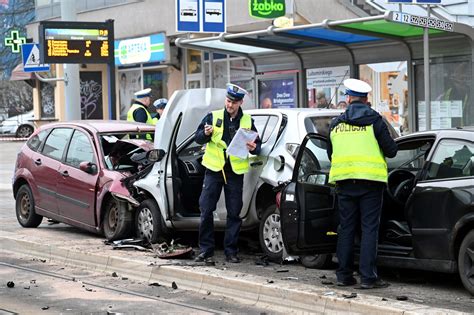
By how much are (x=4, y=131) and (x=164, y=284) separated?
3924cm

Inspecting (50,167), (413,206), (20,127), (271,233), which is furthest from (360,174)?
(20,127)

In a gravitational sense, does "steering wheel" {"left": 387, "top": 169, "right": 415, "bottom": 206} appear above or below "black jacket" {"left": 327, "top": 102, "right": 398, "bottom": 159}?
below

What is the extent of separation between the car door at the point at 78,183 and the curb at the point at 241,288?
800mm

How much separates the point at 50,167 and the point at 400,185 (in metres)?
5.45

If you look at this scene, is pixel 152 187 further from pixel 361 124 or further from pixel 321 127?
pixel 361 124

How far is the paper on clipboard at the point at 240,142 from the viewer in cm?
839

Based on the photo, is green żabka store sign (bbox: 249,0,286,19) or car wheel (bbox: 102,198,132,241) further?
green żabka store sign (bbox: 249,0,286,19)

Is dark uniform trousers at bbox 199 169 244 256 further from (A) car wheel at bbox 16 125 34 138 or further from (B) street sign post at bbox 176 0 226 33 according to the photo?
(A) car wheel at bbox 16 125 34 138

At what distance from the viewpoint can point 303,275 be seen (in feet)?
26.6

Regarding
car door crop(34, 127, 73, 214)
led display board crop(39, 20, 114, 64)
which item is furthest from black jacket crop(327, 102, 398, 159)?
led display board crop(39, 20, 114, 64)

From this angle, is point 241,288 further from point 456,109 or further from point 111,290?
point 456,109

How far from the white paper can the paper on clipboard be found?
530cm

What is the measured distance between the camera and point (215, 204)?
8.80 meters

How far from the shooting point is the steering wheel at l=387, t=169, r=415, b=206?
25.4 feet
